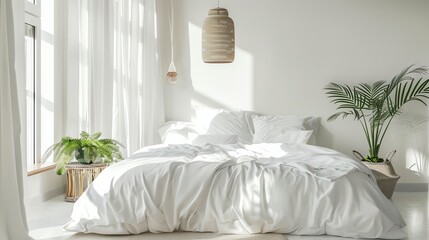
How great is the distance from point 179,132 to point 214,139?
650mm

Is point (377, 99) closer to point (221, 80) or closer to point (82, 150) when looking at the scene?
point (221, 80)

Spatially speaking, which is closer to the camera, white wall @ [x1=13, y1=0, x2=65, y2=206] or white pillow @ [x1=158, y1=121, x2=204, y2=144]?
white wall @ [x1=13, y1=0, x2=65, y2=206]

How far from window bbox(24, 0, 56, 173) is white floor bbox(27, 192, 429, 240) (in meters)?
0.45

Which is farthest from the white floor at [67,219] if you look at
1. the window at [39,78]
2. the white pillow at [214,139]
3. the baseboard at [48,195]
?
the white pillow at [214,139]

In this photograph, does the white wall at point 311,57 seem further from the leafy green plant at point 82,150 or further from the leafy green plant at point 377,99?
the leafy green plant at point 82,150

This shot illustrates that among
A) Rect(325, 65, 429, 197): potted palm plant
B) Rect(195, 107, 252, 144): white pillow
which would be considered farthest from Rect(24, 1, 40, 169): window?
Rect(325, 65, 429, 197): potted palm plant

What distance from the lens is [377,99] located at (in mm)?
7137

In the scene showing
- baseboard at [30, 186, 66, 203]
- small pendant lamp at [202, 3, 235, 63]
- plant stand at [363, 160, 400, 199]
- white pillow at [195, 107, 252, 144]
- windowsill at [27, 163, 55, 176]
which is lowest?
baseboard at [30, 186, 66, 203]

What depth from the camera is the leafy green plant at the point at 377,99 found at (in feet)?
23.3

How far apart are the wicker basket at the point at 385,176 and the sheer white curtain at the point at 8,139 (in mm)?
3896

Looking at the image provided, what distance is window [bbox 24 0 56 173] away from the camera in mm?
5922

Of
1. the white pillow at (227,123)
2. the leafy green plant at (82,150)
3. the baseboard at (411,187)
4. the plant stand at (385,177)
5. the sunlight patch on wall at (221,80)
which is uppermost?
the sunlight patch on wall at (221,80)

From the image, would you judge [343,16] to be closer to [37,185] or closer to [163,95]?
[163,95]

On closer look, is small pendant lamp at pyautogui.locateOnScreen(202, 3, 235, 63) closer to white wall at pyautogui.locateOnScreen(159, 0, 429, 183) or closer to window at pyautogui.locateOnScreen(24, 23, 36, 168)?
white wall at pyautogui.locateOnScreen(159, 0, 429, 183)
